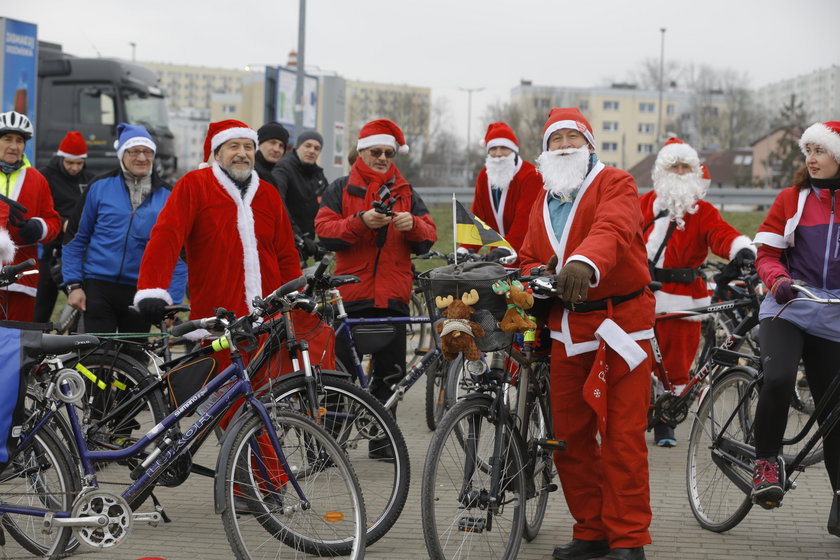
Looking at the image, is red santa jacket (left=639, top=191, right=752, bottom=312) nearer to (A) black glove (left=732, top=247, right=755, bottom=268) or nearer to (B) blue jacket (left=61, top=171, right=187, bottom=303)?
(A) black glove (left=732, top=247, right=755, bottom=268)

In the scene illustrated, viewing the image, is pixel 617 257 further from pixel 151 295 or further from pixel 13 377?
pixel 13 377

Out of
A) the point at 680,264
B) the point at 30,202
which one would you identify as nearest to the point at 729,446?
the point at 680,264

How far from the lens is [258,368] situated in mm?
5070

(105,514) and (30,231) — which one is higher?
(30,231)

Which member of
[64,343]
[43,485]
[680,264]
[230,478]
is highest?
[680,264]

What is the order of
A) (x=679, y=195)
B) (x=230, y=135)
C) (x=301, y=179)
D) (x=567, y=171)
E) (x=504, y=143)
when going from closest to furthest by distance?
(x=567, y=171) < (x=230, y=135) < (x=679, y=195) < (x=504, y=143) < (x=301, y=179)

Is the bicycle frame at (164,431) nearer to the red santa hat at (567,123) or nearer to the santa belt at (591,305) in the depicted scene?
the santa belt at (591,305)

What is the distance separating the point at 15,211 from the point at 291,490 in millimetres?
3434

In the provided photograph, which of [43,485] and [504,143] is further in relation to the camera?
[504,143]

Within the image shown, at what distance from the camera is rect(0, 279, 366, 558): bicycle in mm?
4590

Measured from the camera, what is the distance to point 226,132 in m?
6.00

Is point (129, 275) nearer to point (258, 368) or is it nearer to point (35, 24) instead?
point (258, 368)

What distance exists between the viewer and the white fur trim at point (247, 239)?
587 cm

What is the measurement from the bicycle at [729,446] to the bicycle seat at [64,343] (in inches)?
125
